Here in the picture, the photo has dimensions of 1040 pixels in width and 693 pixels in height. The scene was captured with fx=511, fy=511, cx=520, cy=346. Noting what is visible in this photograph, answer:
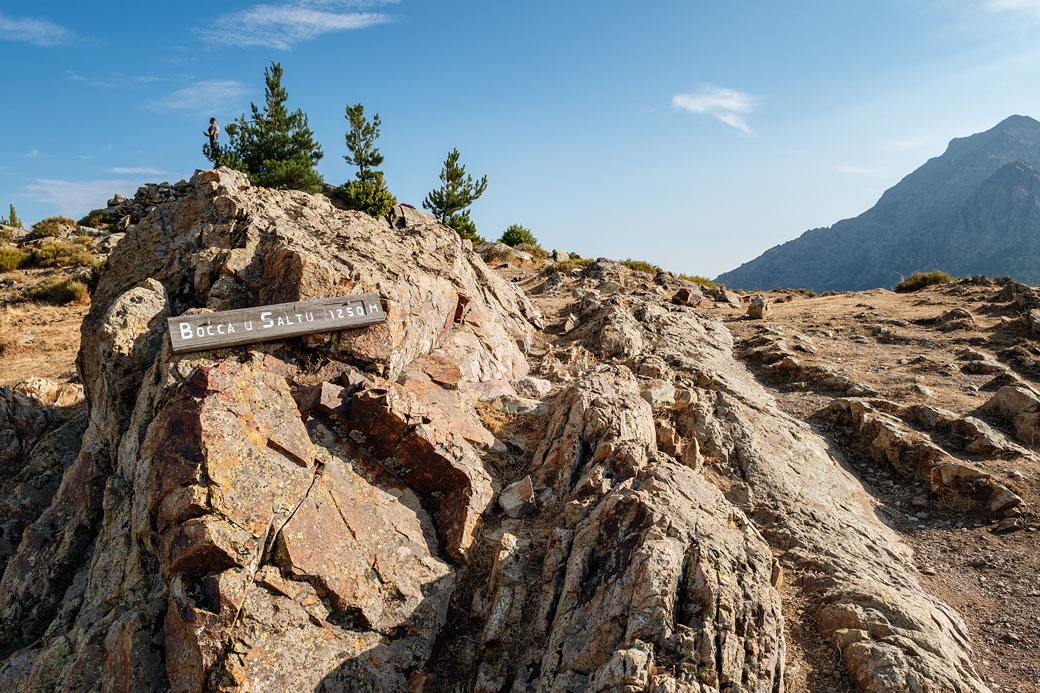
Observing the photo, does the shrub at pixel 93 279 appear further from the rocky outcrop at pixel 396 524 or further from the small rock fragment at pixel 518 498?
the small rock fragment at pixel 518 498

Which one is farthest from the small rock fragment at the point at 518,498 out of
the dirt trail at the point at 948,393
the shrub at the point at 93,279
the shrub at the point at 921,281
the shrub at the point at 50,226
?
the shrub at the point at 50,226

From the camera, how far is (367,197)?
26.0 m

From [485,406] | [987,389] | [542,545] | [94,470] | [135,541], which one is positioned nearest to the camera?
[135,541]

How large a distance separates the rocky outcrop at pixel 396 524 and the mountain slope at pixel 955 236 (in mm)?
173530

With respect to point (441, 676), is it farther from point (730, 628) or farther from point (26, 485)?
point (26, 485)

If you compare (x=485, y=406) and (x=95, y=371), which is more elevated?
(x=95, y=371)

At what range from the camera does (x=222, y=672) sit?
4758mm

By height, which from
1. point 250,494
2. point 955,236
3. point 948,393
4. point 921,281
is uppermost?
point 955,236

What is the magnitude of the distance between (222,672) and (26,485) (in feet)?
23.5

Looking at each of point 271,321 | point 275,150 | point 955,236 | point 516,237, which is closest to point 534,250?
point 516,237

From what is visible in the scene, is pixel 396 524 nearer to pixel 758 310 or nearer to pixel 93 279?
pixel 758 310

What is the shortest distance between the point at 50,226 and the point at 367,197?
2105 centimetres

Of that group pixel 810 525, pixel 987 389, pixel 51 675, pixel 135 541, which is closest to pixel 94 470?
pixel 135 541

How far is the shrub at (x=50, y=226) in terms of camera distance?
30.1m
